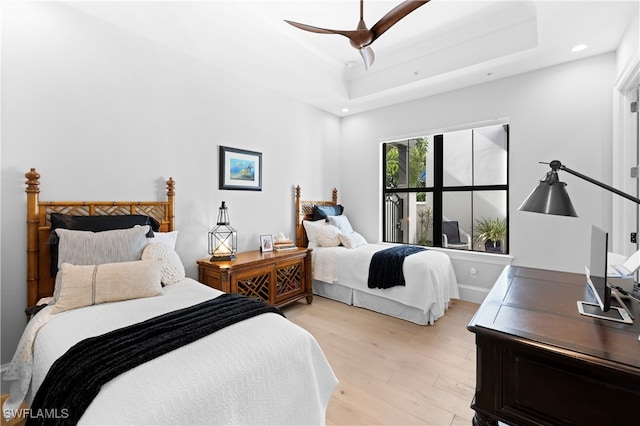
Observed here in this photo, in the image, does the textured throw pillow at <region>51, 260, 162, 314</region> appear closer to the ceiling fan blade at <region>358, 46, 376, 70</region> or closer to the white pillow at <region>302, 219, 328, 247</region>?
the ceiling fan blade at <region>358, 46, 376, 70</region>

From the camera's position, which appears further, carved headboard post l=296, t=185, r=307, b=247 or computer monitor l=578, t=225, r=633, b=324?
carved headboard post l=296, t=185, r=307, b=247

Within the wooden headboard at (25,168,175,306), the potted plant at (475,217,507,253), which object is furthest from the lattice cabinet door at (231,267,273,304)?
the potted plant at (475,217,507,253)

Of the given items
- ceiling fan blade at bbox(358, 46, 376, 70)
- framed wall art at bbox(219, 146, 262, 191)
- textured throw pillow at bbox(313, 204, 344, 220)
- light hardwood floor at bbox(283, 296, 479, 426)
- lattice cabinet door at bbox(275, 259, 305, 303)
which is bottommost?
light hardwood floor at bbox(283, 296, 479, 426)

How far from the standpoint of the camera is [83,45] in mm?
2236

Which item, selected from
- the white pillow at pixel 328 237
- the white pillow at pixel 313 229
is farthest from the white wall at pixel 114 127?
the white pillow at pixel 328 237

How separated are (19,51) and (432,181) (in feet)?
14.4

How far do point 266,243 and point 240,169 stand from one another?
929 mm

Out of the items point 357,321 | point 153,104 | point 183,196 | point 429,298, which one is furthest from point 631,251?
point 153,104

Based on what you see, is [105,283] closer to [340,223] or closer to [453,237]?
[340,223]

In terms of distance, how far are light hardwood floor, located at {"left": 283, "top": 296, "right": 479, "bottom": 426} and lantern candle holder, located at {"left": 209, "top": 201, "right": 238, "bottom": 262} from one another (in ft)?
3.30

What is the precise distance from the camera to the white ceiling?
7.75 feet

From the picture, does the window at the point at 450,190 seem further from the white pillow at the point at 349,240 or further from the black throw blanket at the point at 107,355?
the black throw blanket at the point at 107,355

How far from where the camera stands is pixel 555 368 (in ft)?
2.96

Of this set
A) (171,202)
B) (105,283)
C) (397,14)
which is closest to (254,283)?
(171,202)
